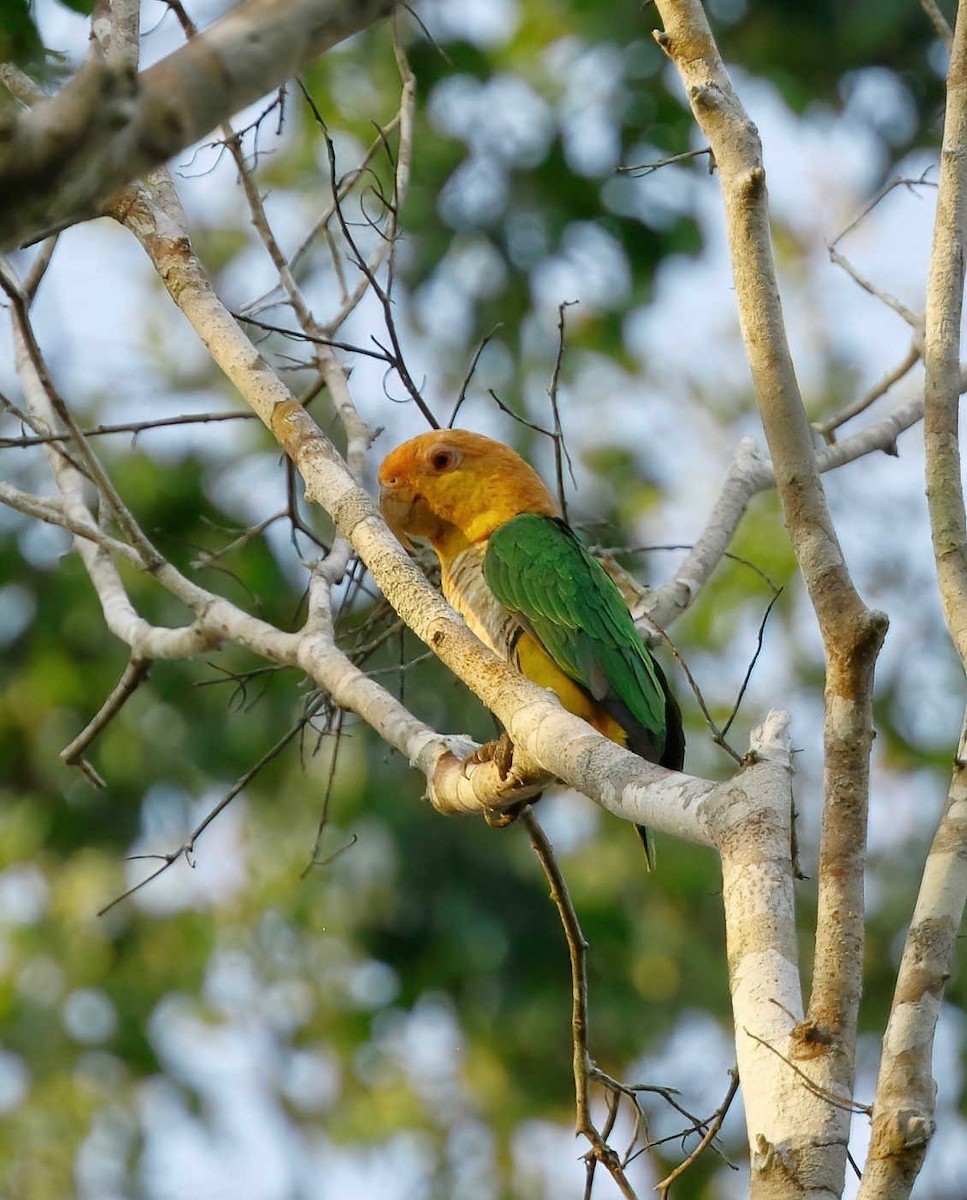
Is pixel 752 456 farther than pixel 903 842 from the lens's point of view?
No

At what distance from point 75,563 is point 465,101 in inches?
176

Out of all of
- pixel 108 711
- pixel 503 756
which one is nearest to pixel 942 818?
pixel 503 756

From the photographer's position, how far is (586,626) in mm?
4875

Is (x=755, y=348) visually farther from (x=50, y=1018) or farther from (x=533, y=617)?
(x=50, y=1018)

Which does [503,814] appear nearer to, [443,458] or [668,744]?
[668,744]

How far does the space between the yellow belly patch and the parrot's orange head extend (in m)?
0.54

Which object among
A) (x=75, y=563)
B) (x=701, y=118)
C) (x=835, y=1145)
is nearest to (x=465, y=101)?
(x=75, y=563)

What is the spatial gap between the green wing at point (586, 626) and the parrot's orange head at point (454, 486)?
12.6 inches

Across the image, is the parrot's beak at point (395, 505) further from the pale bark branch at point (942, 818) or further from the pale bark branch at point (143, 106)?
the pale bark branch at point (143, 106)

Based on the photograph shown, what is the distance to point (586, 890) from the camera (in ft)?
40.9

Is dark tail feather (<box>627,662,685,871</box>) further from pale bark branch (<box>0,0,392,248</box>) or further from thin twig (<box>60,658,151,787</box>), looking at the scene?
pale bark branch (<box>0,0,392,248</box>)

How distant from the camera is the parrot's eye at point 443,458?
536 centimetres

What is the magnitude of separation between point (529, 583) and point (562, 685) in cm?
37

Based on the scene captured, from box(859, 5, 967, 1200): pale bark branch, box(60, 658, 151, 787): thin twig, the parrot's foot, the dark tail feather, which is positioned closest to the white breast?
the dark tail feather
